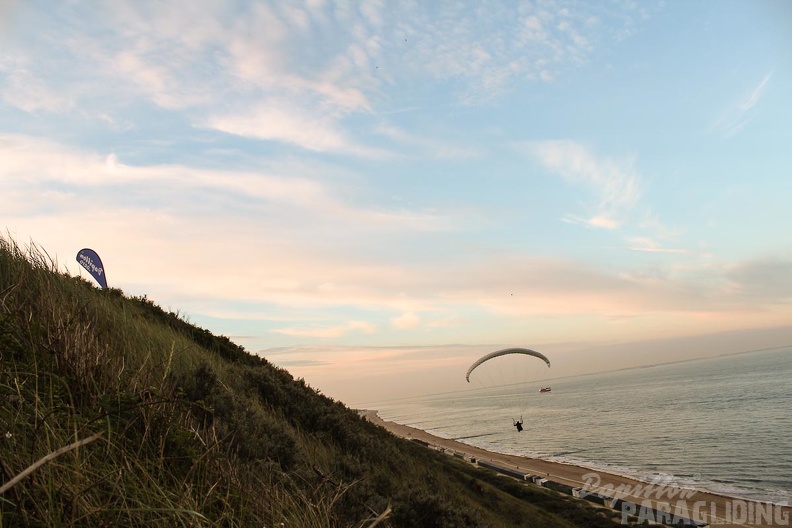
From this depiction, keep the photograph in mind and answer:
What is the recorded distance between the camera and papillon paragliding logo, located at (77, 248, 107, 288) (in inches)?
488

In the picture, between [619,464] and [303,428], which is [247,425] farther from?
[619,464]

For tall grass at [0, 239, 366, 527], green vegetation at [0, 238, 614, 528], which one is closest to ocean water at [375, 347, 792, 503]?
green vegetation at [0, 238, 614, 528]

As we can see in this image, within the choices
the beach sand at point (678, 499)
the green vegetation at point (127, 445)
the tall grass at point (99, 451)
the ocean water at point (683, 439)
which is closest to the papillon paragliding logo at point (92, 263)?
the green vegetation at point (127, 445)

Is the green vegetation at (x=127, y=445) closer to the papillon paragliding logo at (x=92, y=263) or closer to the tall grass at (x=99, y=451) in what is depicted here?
the tall grass at (x=99, y=451)

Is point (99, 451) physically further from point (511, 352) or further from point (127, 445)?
point (511, 352)

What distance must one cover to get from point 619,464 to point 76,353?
64.7m

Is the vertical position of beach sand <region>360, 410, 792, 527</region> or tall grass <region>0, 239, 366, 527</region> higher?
tall grass <region>0, 239, 366, 527</region>

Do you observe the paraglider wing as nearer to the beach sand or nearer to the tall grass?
the beach sand

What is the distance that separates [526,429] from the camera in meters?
105

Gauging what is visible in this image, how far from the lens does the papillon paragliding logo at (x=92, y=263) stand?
1240 centimetres

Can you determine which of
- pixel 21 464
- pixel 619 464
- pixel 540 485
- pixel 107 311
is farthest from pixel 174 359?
pixel 619 464

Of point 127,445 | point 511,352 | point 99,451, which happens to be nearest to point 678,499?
point 511,352

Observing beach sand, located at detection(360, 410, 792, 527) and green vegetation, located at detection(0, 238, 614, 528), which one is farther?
beach sand, located at detection(360, 410, 792, 527)

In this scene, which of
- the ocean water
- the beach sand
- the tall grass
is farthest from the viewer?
the ocean water
